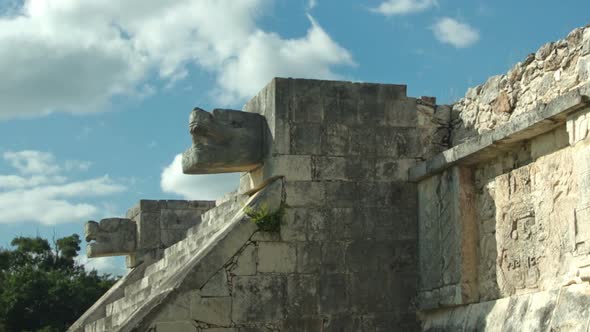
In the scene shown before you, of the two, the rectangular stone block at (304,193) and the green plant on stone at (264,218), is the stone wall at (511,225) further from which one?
the green plant on stone at (264,218)

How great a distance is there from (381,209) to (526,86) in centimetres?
200

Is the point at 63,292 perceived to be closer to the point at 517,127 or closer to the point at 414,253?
the point at 414,253

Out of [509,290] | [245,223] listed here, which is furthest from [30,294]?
[509,290]

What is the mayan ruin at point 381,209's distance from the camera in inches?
308

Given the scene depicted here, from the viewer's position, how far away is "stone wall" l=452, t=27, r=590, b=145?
7492mm

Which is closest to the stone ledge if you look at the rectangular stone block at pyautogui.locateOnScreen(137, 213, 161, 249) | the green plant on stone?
the green plant on stone

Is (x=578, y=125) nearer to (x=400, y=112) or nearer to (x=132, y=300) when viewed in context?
(x=400, y=112)

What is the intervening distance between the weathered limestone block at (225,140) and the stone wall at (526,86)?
2.00m

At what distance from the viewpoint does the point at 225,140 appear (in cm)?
952

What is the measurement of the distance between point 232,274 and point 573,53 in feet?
11.9

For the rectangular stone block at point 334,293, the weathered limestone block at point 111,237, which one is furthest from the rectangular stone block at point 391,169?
the weathered limestone block at point 111,237

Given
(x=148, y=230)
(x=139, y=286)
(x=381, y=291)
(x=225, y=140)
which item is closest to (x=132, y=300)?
(x=139, y=286)

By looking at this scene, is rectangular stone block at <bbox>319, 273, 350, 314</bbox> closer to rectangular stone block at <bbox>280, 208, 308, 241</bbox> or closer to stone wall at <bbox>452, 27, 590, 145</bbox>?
rectangular stone block at <bbox>280, 208, 308, 241</bbox>

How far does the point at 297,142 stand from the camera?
9320 millimetres
